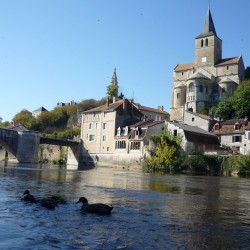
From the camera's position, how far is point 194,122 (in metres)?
71.6

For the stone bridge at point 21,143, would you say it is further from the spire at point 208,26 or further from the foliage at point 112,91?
the spire at point 208,26

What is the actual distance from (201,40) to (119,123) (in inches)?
1585

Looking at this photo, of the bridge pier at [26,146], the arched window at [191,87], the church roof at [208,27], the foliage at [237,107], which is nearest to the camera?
the bridge pier at [26,146]

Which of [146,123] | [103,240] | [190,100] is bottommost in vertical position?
[103,240]

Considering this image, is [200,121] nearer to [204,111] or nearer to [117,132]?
[204,111]

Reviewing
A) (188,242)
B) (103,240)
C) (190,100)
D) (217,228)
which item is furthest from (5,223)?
(190,100)

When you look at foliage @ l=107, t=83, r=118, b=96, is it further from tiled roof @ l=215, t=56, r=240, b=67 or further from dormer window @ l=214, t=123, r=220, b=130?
dormer window @ l=214, t=123, r=220, b=130

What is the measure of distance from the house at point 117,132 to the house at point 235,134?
1054cm

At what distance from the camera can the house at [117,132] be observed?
213 ft

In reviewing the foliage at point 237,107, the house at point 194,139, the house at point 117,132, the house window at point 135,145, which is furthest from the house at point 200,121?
the house window at point 135,145

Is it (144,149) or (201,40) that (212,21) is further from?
(144,149)

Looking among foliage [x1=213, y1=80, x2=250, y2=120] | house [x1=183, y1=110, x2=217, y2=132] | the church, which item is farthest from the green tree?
foliage [x1=213, y1=80, x2=250, y2=120]

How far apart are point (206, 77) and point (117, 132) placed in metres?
30.4

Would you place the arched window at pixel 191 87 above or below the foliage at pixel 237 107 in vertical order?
above
